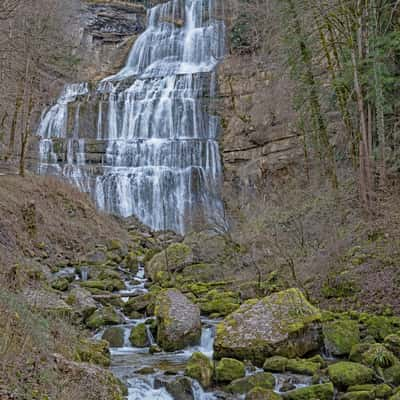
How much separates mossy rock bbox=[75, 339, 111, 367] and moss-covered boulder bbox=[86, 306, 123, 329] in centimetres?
130

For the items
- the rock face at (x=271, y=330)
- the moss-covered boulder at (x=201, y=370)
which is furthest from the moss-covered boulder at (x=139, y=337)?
the moss-covered boulder at (x=201, y=370)

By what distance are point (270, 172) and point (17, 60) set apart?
39.7 feet

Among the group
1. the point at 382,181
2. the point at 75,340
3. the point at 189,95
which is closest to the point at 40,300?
the point at 75,340

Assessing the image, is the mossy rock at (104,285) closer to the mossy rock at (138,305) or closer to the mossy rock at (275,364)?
the mossy rock at (138,305)

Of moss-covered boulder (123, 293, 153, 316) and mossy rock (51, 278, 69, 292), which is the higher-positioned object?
mossy rock (51, 278, 69, 292)

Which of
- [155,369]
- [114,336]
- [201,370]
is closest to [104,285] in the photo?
[114,336]

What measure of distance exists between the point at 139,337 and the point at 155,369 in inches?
53.4

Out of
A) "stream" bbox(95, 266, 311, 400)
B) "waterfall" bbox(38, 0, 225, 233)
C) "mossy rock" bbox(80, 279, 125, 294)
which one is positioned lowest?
"stream" bbox(95, 266, 311, 400)

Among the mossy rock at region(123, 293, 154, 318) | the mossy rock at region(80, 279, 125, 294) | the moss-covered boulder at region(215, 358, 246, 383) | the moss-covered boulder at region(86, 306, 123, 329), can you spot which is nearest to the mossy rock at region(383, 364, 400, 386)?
the moss-covered boulder at region(215, 358, 246, 383)

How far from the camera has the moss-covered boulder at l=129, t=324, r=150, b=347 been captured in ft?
28.9

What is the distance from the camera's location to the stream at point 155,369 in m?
6.76

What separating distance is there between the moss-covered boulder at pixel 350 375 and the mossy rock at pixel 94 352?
3.13 meters

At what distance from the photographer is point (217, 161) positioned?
89.8 ft

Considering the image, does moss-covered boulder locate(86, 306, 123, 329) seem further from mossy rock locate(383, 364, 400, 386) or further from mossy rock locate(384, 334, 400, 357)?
mossy rock locate(383, 364, 400, 386)
